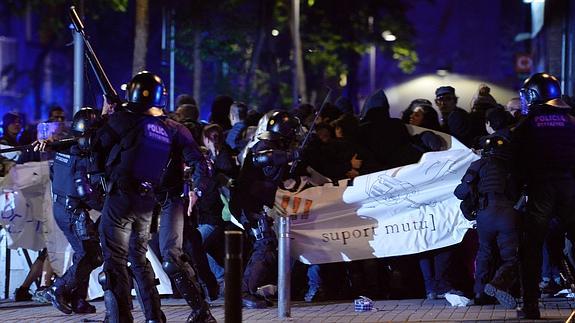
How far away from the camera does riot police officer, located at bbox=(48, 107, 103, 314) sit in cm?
1106

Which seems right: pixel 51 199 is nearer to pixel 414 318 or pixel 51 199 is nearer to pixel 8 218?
pixel 8 218

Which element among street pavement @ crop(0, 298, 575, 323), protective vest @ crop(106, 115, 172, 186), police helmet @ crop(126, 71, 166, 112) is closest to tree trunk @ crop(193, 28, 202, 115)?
street pavement @ crop(0, 298, 575, 323)

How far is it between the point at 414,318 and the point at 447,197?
6.33 ft

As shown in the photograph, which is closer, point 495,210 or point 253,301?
point 495,210

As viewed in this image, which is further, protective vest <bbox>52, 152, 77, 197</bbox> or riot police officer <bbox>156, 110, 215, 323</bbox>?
protective vest <bbox>52, 152, 77, 197</bbox>

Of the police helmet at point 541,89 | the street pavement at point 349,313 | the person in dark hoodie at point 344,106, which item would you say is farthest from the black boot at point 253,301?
the police helmet at point 541,89

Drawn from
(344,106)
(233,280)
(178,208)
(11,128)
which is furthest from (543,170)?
(11,128)

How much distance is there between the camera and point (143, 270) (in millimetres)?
9484

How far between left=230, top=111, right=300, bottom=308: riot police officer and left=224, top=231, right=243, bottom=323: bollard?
3.73m

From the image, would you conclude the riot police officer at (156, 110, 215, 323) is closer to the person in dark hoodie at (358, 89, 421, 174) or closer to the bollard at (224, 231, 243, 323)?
the bollard at (224, 231, 243, 323)

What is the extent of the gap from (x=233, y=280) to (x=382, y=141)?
5634mm

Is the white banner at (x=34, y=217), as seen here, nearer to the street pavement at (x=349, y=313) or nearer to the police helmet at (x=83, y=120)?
the street pavement at (x=349, y=313)

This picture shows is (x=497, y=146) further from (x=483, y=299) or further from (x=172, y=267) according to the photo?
(x=172, y=267)

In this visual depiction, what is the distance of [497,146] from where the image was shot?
35.4 feet
